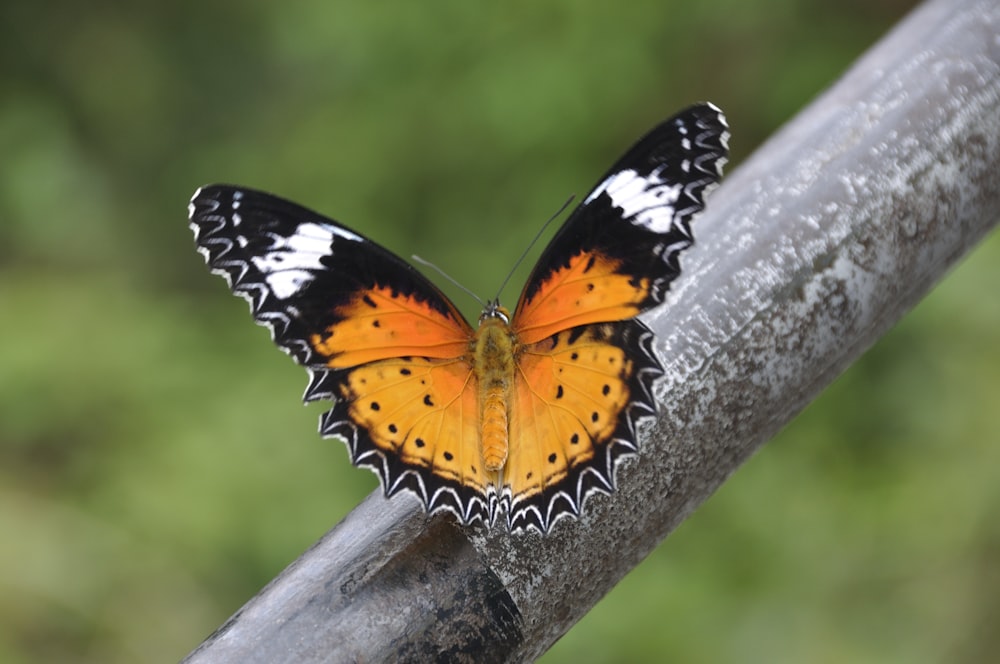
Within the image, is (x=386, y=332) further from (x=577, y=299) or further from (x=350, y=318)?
(x=577, y=299)

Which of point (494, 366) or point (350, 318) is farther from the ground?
point (350, 318)

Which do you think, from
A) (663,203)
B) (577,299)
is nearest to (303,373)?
(577,299)

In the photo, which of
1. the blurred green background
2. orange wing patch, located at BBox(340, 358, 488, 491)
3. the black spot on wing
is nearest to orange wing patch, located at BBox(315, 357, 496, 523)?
orange wing patch, located at BBox(340, 358, 488, 491)

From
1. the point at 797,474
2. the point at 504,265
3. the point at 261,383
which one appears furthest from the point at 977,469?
the point at 261,383

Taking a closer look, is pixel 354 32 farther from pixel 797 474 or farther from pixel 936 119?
pixel 936 119

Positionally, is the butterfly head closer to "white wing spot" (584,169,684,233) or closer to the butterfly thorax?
the butterfly thorax

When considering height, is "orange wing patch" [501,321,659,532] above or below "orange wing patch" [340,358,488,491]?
below

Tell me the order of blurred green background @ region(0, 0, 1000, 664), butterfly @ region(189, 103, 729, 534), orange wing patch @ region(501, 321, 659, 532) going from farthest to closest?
blurred green background @ region(0, 0, 1000, 664) → butterfly @ region(189, 103, 729, 534) → orange wing patch @ region(501, 321, 659, 532)

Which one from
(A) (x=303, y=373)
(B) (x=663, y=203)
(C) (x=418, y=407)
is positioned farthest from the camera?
(A) (x=303, y=373)
